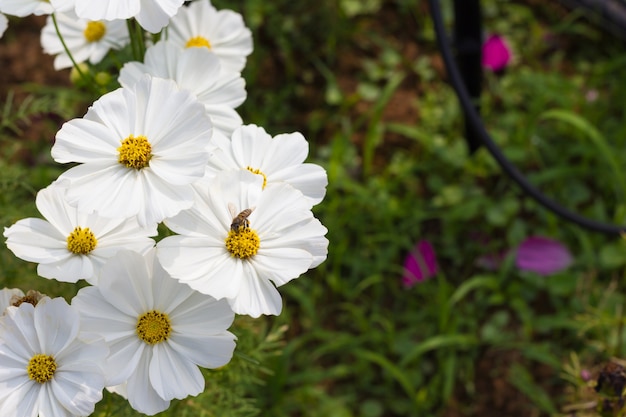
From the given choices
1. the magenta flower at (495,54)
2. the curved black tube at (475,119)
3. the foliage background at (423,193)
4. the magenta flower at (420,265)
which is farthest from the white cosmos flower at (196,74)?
the magenta flower at (495,54)

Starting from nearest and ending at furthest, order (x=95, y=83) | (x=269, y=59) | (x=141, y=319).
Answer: (x=141, y=319) → (x=95, y=83) → (x=269, y=59)

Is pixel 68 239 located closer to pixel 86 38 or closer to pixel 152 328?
pixel 152 328

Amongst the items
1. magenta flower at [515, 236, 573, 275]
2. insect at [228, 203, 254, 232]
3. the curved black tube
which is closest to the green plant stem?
insect at [228, 203, 254, 232]

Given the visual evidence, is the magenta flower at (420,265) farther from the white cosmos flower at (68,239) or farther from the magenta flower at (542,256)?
the white cosmos flower at (68,239)

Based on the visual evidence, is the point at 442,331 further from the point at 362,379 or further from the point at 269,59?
the point at 269,59

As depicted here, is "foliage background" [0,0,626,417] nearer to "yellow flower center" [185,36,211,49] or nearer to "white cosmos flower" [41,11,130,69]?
"white cosmos flower" [41,11,130,69]

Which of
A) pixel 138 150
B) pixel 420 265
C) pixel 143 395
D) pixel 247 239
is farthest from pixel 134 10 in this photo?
pixel 420 265

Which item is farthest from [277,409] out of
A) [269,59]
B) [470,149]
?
[269,59]
